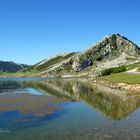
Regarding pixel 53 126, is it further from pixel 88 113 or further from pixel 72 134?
pixel 88 113

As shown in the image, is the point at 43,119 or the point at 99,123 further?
the point at 43,119

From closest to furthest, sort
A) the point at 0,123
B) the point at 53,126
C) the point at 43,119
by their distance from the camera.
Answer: the point at 53,126
the point at 0,123
the point at 43,119

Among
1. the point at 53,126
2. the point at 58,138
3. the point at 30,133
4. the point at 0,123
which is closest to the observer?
the point at 58,138

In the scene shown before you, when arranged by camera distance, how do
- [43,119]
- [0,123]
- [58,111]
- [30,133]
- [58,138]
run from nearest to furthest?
1. [58,138]
2. [30,133]
3. [0,123]
4. [43,119]
5. [58,111]

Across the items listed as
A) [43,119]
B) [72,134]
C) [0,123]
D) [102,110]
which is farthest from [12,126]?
[102,110]

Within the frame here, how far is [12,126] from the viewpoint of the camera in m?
40.6

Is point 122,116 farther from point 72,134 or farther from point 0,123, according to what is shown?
point 0,123

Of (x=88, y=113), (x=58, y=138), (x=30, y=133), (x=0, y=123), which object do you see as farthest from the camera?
(x=88, y=113)

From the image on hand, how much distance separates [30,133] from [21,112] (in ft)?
58.4

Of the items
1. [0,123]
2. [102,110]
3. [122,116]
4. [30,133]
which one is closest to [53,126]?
[30,133]

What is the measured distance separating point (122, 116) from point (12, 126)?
55.4ft

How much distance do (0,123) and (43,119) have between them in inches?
254

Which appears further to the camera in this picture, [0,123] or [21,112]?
[21,112]

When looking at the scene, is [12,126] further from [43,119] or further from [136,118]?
[136,118]
